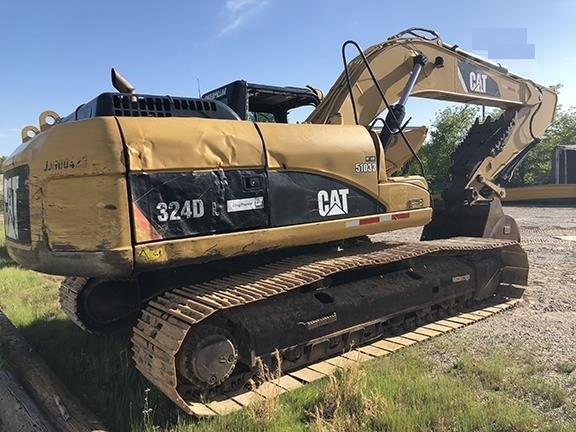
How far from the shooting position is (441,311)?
5.99 m

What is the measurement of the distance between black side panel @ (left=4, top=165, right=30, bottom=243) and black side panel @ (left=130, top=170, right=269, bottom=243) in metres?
1.06

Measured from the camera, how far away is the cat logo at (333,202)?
471 centimetres

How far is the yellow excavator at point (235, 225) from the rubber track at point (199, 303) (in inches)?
0.7

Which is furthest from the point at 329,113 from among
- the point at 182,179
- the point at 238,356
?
the point at 238,356

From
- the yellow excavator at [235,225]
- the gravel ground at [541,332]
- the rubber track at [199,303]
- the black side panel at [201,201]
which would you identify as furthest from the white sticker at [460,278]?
the black side panel at [201,201]

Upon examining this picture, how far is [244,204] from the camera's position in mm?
4195

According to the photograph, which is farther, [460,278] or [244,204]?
[460,278]

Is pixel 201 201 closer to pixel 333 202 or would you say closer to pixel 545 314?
pixel 333 202

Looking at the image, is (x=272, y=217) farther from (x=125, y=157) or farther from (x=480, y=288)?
(x=480, y=288)

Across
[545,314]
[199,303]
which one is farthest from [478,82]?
[199,303]

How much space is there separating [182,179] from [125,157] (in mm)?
437

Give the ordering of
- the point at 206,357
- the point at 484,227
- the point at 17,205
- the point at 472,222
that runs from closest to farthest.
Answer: the point at 206,357 → the point at 17,205 → the point at 484,227 → the point at 472,222

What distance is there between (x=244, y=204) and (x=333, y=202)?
38.5 inches

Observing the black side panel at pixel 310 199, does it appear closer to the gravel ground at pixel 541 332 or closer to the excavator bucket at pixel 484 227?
the gravel ground at pixel 541 332
